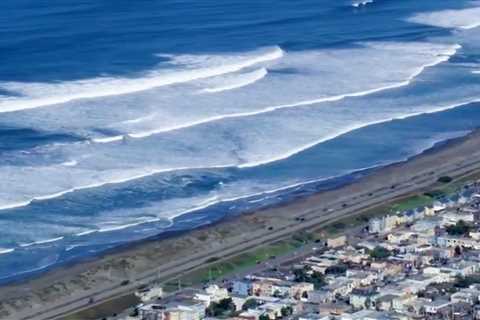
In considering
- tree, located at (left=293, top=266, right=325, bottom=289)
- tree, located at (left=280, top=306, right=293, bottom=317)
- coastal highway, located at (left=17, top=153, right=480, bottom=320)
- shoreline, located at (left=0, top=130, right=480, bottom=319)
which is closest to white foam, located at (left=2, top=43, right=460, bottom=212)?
shoreline, located at (left=0, top=130, right=480, bottom=319)

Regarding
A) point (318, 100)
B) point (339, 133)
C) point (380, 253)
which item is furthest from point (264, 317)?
point (318, 100)

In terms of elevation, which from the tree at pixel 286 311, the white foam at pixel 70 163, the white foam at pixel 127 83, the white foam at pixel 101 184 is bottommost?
the tree at pixel 286 311

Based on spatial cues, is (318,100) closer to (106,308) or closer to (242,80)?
(242,80)

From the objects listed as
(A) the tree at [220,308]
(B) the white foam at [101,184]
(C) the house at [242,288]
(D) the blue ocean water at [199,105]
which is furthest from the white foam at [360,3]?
(A) the tree at [220,308]

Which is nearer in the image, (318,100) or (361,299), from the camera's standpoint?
(361,299)

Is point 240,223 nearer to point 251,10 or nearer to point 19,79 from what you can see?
point 19,79

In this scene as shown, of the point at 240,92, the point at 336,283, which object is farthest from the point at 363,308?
the point at 240,92

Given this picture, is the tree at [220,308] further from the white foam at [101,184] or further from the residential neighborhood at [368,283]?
the white foam at [101,184]
